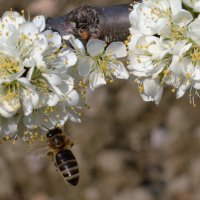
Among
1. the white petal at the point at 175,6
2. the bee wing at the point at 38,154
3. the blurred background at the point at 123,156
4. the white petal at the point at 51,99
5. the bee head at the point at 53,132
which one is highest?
the white petal at the point at 175,6

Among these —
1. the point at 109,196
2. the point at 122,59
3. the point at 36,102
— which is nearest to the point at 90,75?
the point at 122,59

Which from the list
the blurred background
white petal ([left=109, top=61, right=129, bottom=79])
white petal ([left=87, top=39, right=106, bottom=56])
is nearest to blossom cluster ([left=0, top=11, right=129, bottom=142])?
white petal ([left=87, top=39, right=106, bottom=56])

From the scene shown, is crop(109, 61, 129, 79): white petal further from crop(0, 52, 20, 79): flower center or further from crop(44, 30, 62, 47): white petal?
crop(0, 52, 20, 79): flower center

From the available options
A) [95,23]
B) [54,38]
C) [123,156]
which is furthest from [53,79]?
[123,156]

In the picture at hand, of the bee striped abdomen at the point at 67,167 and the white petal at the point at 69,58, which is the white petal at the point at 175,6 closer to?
the white petal at the point at 69,58

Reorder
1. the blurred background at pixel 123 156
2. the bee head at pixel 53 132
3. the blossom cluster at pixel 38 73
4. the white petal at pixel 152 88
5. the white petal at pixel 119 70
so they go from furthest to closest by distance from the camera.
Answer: the blurred background at pixel 123 156
the bee head at pixel 53 132
the white petal at pixel 119 70
the white petal at pixel 152 88
the blossom cluster at pixel 38 73

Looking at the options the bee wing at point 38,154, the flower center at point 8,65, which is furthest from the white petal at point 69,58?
the bee wing at point 38,154

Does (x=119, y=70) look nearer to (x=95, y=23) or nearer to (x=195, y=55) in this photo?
(x=95, y=23)
